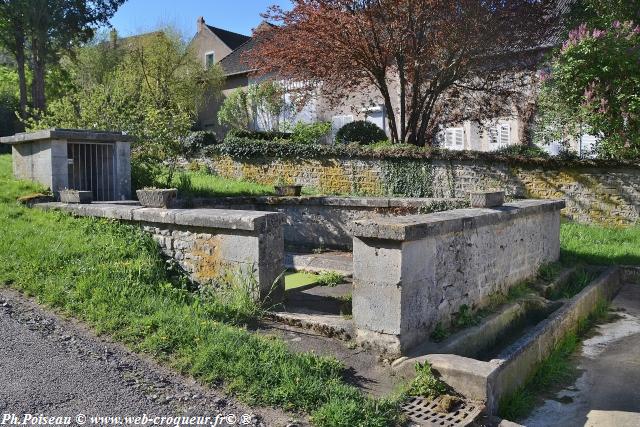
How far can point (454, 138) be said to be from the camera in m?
21.5

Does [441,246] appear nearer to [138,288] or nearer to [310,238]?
[138,288]

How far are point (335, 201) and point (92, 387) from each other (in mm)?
7926

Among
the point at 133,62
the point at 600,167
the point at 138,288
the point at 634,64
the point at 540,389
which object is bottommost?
the point at 540,389

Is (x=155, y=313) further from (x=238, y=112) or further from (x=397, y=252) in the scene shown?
(x=238, y=112)

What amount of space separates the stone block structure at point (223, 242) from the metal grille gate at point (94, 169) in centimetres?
320

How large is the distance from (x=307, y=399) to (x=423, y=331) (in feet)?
5.40

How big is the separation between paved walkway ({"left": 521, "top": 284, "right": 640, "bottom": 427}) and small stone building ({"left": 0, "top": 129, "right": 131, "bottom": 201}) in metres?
7.96

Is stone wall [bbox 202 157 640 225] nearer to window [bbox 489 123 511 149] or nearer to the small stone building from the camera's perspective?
window [bbox 489 123 511 149]

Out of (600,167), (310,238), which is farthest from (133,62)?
(600,167)

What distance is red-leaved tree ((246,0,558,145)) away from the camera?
14.5 meters

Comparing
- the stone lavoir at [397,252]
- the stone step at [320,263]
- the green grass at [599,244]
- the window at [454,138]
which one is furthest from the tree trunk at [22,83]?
the green grass at [599,244]

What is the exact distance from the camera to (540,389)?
5598mm

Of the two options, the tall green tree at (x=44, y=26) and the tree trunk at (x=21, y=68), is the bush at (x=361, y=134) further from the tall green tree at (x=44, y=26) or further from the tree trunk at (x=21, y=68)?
the tree trunk at (x=21, y=68)

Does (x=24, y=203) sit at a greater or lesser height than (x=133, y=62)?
lesser
